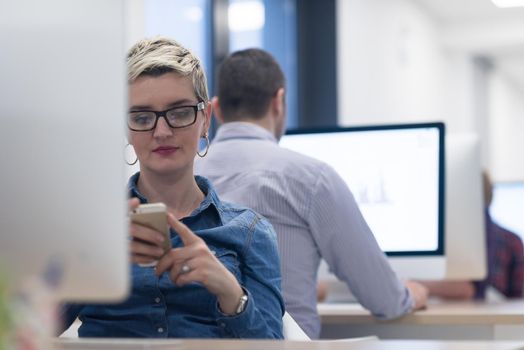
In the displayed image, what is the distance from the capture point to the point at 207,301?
1676 millimetres

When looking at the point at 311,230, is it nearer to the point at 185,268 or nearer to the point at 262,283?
the point at 262,283

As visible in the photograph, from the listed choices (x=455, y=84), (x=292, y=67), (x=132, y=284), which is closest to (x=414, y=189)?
(x=132, y=284)

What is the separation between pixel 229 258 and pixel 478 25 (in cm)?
734

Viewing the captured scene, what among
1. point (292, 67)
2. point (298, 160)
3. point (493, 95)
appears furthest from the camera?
point (493, 95)

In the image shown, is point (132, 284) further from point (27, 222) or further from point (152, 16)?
point (152, 16)

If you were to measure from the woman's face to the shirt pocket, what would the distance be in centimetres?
18

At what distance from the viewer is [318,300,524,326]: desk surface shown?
2367mm

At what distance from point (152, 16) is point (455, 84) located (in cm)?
562

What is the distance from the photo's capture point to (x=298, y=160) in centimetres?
239

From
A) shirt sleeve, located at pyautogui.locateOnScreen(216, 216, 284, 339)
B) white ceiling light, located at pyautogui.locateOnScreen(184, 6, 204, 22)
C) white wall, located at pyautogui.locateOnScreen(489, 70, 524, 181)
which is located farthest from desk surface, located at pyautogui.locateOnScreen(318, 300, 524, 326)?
white wall, located at pyautogui.locateOnScreen(489, 70, 524, 181)

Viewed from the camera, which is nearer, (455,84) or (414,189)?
(414,189)

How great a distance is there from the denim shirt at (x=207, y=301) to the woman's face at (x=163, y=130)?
100 millimetres

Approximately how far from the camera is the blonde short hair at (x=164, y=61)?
1.78 m

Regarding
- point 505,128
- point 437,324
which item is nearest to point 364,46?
point 437,324
